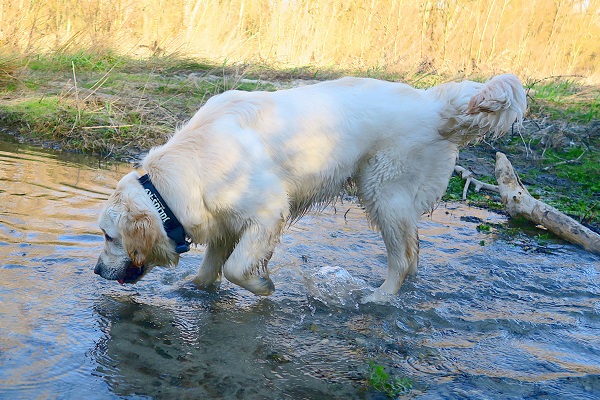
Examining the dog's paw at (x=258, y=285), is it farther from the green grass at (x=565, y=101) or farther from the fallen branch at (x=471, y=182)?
the green grass at (x=565, y=101)

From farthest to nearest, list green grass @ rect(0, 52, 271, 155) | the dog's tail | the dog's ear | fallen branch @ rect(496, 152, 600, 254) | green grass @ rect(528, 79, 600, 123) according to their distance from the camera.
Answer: green grass @ rect(528, 79, 600, 123) < green grass @ rect(0, 52, 271, 155) < fallen branch @ rect(496, 152, 600, 254) < the dog's tail < the dog's ear

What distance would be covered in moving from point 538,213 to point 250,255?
2910mm

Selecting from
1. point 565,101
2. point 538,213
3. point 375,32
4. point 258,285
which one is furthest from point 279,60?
point 258,285

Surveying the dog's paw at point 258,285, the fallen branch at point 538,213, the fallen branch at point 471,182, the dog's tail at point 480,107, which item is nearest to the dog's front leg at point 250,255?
the dog's paw at point 258,285

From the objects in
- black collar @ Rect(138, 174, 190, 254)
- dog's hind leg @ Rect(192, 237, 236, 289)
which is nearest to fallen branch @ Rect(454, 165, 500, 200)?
dog's hind leg @ Rect(192, 237, 236, 289)

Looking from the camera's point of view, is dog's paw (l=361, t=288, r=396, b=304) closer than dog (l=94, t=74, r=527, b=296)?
No

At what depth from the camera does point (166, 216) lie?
11.9 ft

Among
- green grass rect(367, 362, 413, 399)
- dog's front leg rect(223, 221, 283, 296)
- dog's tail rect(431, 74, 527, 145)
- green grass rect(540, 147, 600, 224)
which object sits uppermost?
dog's tail rect(431, 74, 527, 145)

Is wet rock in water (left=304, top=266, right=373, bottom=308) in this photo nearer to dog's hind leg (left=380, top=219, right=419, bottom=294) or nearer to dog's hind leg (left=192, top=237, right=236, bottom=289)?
dog's hind leg (left=380, top=219, right=419, bottom=294)

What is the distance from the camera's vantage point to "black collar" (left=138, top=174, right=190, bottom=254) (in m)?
3.59

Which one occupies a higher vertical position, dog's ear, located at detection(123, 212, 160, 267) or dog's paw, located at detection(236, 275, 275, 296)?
dog's ear, located at detection(123, 212, 160, 267)

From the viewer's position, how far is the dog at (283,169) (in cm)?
361

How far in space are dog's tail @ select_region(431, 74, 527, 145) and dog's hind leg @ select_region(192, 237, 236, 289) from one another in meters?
1.62

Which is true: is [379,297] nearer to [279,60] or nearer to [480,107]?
[480,107]
